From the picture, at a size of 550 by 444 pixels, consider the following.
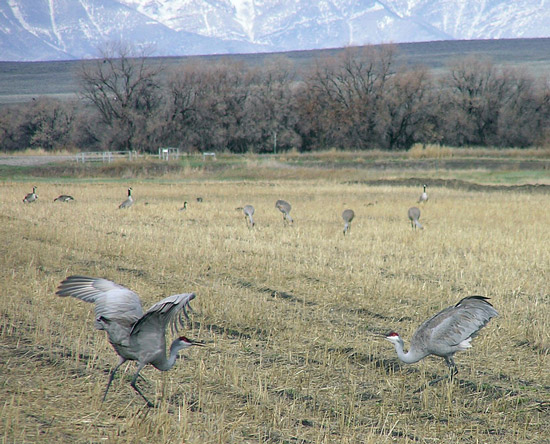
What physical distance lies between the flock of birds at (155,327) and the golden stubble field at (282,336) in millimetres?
339

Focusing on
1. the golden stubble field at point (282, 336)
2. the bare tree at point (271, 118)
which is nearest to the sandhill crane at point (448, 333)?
the golden stubble field at point (282, 336)

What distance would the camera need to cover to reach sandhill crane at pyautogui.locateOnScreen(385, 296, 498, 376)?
20.2 ft

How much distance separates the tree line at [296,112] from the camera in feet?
203

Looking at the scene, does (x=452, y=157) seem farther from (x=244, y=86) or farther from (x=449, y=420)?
(x=449, y=420)

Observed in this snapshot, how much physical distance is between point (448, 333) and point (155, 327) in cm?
273

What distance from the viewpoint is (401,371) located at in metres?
6.61

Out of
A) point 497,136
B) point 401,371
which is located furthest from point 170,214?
point 497,136

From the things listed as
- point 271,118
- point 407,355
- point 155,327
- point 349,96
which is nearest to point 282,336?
point 407,355

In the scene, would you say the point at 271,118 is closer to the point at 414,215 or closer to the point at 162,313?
the point at 414,215

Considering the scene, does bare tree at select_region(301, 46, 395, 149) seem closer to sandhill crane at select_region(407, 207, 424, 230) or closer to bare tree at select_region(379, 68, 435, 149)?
bare tree at select_region(379, 68, 435, 149)

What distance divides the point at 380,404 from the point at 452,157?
46.6m

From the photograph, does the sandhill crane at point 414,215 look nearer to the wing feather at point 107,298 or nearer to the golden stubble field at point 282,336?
the golden stubble field at point 282,336

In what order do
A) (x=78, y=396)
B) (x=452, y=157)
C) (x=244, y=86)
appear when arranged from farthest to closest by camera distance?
(x=244, y=86) < (x=452, y=157) < (x=78, y=396)

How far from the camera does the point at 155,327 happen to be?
18.4 feet
